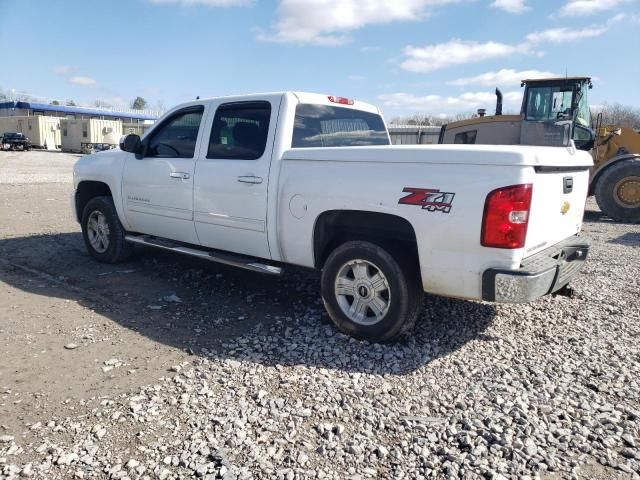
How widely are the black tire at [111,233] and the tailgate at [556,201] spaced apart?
16.1 ft

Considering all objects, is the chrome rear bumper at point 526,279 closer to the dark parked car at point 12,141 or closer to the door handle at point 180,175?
the door handle at point 180,175

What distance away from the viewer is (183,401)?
3.22 m

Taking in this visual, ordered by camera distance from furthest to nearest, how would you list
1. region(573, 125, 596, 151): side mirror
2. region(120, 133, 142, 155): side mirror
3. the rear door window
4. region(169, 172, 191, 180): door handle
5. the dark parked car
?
the dark parked car < region(573, 125, 596, 151): side mirror < region(120, 133, 142, 155): side mirror < region(169, 172, 191, 180): door handle < the rear door window

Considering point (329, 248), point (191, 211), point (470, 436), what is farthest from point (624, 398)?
point (191, 211)

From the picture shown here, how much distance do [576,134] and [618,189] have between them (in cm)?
178

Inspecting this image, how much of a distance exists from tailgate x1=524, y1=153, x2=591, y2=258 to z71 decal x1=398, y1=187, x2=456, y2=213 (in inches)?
22.1

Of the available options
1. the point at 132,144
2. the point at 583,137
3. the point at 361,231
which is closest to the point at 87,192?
the point at 132,144

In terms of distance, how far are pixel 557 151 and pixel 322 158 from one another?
72.2 inches

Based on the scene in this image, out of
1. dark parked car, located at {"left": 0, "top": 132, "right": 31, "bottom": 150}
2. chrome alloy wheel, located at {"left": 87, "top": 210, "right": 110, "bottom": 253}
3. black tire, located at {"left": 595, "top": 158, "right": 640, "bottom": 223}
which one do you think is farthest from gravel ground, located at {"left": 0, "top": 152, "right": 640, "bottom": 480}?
dark parked car, located at {"left": 0, "top": 132, "right": 31, "bottom": 150}

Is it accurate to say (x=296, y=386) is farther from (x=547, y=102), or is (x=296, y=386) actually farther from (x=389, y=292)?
(x=547, y=102)

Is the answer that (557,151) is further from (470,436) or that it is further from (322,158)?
(470,436)

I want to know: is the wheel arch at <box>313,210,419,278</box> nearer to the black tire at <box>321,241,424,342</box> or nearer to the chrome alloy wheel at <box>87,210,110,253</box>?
the black tire at <box>321,241,424,342</box>

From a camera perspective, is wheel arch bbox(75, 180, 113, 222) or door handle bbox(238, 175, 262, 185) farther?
wheel arch bbox(75, 180, 113, 222)

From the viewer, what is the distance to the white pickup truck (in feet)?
11.1
